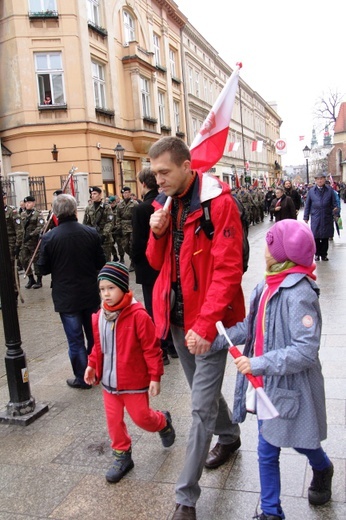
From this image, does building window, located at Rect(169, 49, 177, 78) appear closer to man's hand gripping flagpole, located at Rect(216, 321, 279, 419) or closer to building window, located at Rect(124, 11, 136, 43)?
building window, located at Rect(124, 11, 136, 43)

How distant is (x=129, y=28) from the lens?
25359 millimetres

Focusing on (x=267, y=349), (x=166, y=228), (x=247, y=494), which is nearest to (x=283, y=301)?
(x=267, y=349)

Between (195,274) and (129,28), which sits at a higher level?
(129,28)

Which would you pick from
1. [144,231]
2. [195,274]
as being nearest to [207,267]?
[195,274]

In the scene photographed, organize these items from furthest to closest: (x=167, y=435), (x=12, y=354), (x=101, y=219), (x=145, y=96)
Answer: (x=145, y=96) → (x=101, y=219) → (x=12, y=354) → (x=167, y=435)

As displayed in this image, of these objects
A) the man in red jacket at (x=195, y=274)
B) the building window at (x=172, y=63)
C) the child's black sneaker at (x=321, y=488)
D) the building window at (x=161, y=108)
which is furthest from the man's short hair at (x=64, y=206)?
the building window at (x=172, y=63)

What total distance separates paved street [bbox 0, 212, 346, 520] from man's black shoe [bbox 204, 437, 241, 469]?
1.8 inches

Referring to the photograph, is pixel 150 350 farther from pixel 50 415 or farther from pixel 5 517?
pixel 50 415

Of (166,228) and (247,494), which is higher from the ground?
(166,228)

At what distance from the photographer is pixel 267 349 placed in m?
2.51

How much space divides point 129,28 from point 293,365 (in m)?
26.3

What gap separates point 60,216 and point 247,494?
297 cm

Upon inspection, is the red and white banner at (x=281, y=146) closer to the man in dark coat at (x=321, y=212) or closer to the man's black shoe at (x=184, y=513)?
the man in dark coat at (x=321, y=212)

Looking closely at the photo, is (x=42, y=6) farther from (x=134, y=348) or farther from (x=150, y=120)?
(x=134, y=348)
